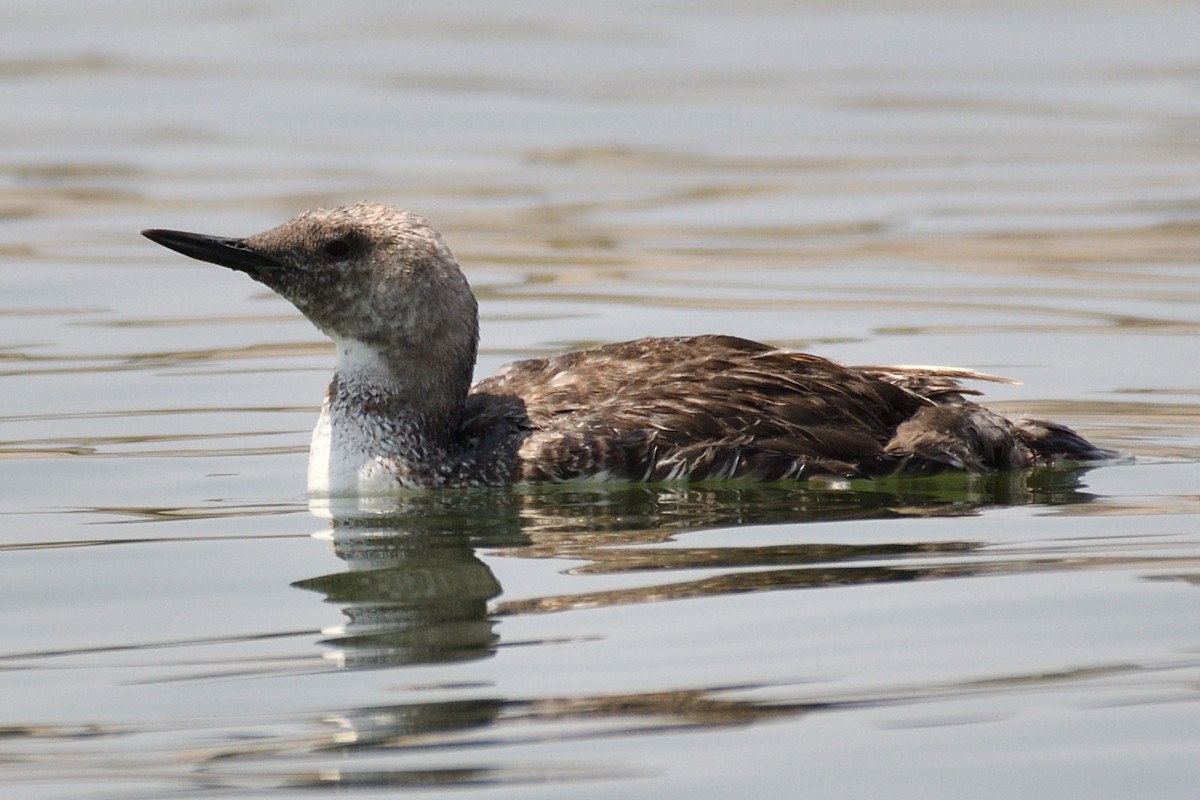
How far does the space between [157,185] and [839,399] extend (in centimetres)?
920

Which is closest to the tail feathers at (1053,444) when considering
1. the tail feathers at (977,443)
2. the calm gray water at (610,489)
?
the tail feathers at (977,443)

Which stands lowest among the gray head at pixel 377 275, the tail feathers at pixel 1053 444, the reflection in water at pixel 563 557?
the reflection in water at pixel 563 557

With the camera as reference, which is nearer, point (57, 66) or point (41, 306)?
point (41, 306)

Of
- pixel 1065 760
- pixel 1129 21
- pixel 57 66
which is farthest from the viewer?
pixel 1129 21

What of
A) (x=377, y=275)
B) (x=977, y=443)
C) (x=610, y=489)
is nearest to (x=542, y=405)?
(x=610, y=489)

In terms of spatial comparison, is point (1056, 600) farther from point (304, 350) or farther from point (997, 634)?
point (304, 350)

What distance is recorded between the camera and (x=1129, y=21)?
2408 centimetres

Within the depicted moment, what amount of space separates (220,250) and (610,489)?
1678 mm

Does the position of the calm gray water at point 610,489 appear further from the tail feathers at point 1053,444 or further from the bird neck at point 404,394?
the bird neck at point 404,394

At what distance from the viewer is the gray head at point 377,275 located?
798 cm

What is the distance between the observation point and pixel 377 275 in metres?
7.99

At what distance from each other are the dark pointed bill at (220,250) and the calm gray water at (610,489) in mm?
854

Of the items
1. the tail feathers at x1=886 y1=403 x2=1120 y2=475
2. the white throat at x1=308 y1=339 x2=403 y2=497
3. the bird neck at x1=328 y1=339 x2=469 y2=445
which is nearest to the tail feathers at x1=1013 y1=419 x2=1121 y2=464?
the tail feathers at x1=886 y1=403 x2=1120 y2=475

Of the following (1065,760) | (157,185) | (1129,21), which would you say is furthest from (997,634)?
(1129,21)
